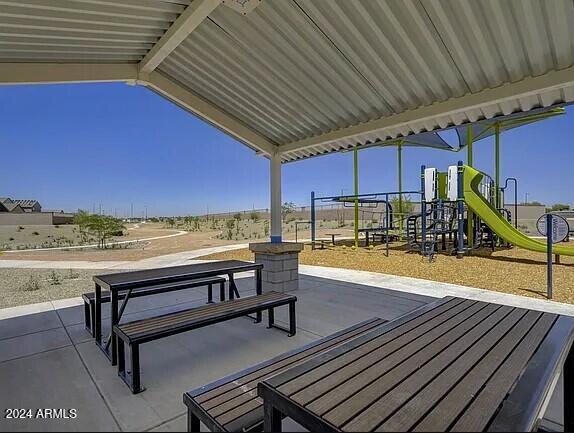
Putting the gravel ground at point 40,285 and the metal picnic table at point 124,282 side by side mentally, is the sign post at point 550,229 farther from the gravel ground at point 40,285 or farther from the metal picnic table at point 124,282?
the gravel ground at point 40,285

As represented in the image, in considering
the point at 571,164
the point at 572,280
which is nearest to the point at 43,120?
the point at 572,280

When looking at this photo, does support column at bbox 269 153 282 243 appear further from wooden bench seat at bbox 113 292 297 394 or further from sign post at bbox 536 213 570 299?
sign post at bbox 536 213 570 299

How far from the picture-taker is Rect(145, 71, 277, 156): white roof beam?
13.6 ft

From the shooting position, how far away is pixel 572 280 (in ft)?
19.0

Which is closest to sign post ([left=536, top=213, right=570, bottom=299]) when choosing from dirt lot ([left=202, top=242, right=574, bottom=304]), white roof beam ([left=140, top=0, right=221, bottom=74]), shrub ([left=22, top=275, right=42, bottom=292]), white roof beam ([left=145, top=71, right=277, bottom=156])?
dirt lot ([left=202, top=242, right=574, bottom=304])

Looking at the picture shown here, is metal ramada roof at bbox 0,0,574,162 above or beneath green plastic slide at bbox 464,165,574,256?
above

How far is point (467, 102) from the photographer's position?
11.4 feet

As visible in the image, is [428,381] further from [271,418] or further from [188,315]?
[188,315]

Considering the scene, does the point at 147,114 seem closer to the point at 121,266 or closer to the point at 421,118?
the point at 121,266

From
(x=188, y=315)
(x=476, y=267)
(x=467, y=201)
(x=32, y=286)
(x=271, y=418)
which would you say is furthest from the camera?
(x=467, y=201)

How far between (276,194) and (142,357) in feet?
11.4

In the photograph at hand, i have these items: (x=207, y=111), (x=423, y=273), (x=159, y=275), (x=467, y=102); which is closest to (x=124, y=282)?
(x=159, y=275)

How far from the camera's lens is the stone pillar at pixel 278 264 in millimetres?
4930

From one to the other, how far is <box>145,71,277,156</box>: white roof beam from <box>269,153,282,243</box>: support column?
19cm
